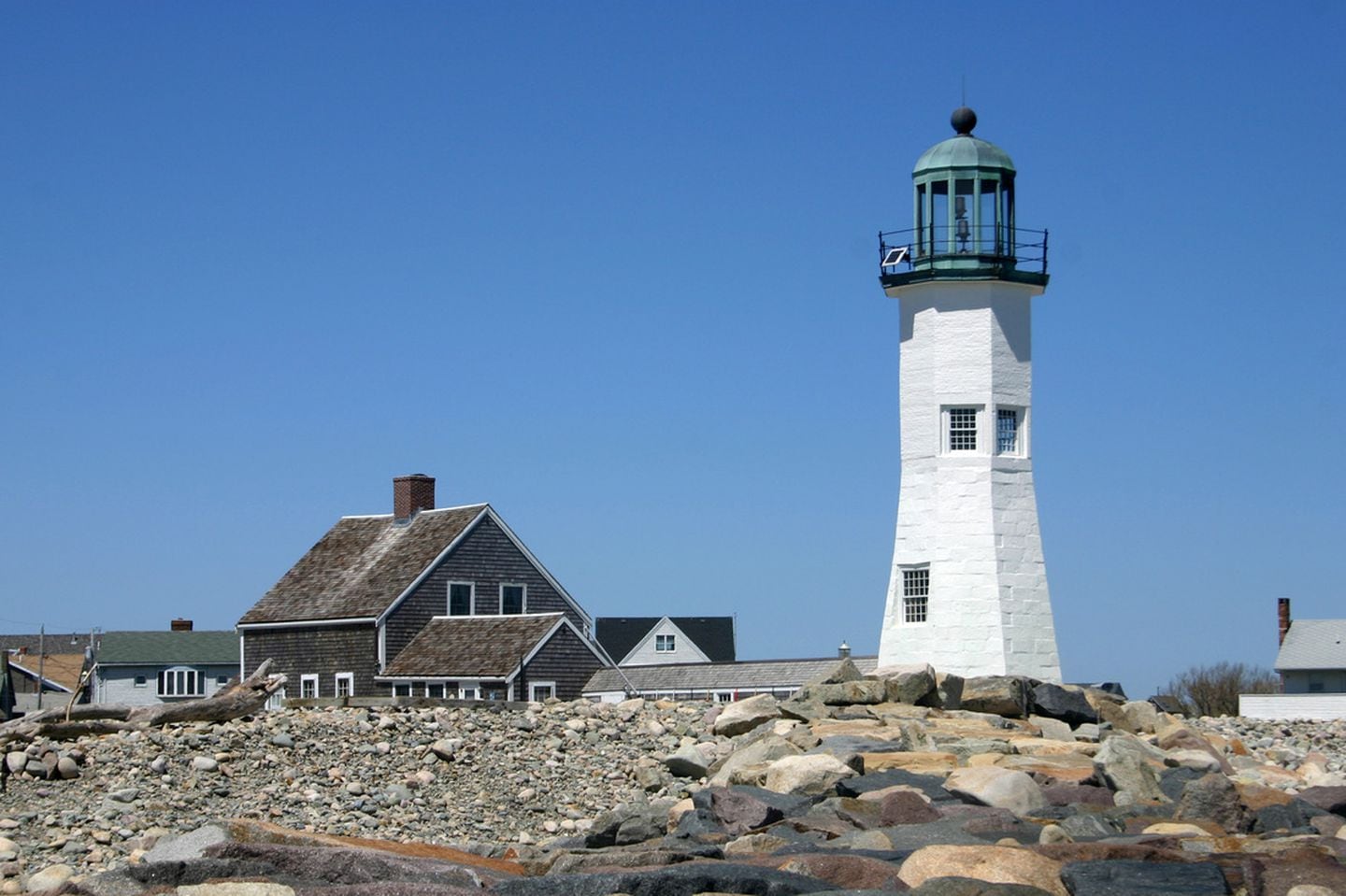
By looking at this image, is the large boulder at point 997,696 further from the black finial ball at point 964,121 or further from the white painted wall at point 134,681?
the white painted wall at point 134,681

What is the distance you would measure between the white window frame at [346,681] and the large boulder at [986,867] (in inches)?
1107

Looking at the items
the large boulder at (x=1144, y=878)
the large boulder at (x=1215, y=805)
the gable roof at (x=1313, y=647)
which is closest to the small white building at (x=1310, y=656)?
the gable roof at (x=1313, y=647)

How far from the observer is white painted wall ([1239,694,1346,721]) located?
120 feet

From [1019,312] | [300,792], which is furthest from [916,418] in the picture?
[300,792]

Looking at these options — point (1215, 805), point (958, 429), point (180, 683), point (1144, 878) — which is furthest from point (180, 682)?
point (1144, 878)

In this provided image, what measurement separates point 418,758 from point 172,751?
104 inches

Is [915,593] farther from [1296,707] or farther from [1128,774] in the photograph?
[1296,707]

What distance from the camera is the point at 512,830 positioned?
59.5ft

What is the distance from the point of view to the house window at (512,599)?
39.5 meters

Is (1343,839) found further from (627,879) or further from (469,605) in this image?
(469,605)

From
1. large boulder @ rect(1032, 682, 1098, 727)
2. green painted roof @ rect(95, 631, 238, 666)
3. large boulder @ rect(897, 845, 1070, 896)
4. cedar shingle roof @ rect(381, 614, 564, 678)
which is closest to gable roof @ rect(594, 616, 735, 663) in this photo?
green painted roof @ rect(95, 631, 238, 666)

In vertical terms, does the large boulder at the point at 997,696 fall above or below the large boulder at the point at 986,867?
below

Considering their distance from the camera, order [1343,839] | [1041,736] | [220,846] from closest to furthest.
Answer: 1. [220,846]
2. [1343,839]
3. [1041,736]

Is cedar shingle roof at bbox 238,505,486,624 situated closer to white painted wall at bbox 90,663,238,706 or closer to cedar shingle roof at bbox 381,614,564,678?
cedar shingle roof at bbox 381,614,564,678
